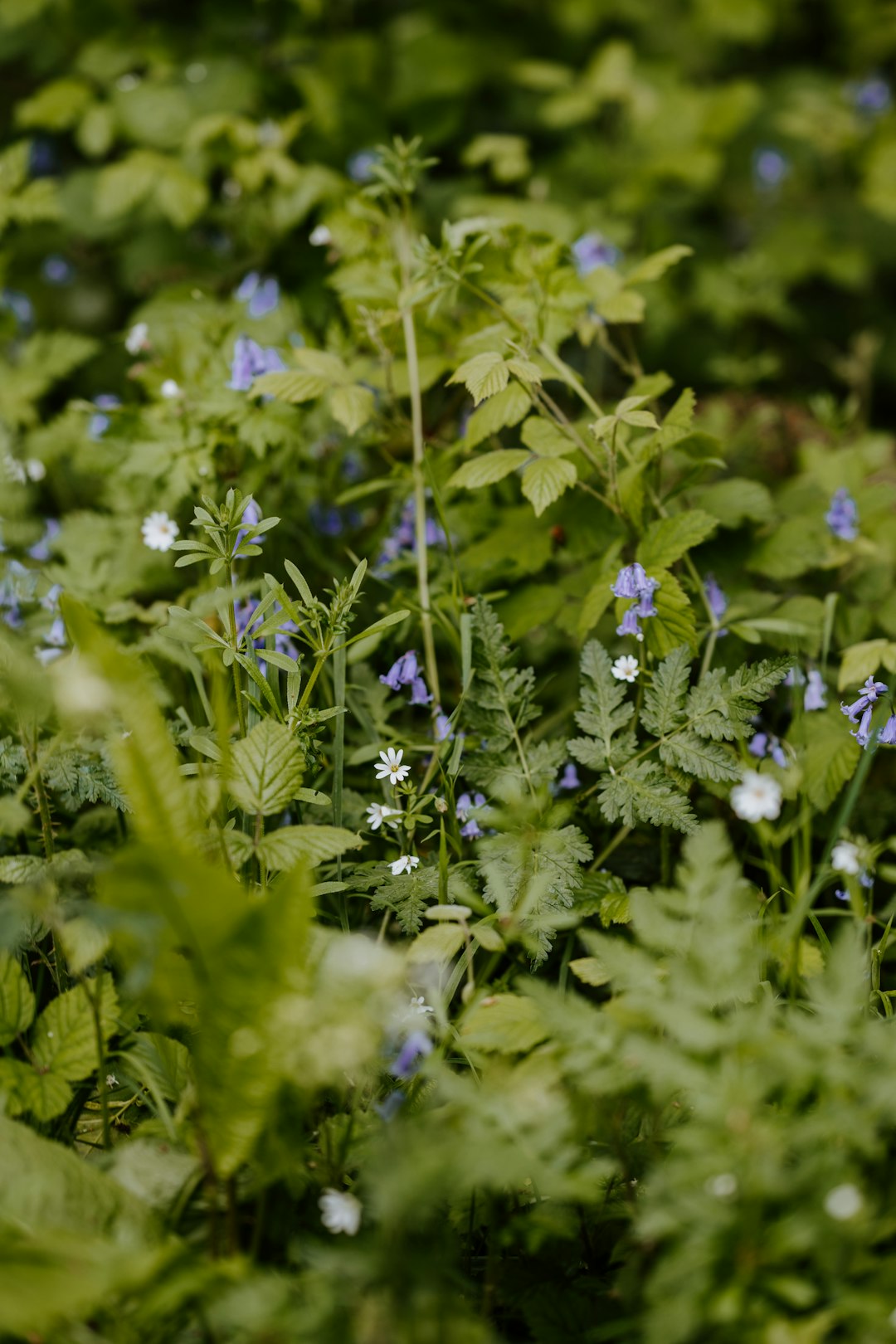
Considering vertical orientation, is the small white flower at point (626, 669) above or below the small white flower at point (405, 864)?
above

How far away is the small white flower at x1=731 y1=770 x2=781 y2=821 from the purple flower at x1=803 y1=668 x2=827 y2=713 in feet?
1.62

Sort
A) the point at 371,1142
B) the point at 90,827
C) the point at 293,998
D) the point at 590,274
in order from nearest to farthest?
the point at 293,998 < the point at 371,1142 < the point at 90,827 < the point at 590,274

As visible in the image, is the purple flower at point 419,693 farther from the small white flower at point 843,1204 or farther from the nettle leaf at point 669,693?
the small white flower at point 843,1204

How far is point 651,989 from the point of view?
1003mm

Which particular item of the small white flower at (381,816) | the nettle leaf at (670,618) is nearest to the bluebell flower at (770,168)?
the nettle leaf at (670,618)

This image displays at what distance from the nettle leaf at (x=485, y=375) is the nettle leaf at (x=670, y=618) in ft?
1.18

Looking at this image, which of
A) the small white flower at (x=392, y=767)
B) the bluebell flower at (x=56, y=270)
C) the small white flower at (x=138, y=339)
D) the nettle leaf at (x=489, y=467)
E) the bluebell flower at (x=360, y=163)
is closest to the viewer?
the small white flower at (x=392, y=767)

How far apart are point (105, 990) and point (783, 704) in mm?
1160

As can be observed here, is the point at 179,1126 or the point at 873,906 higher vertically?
the point at 179,1126

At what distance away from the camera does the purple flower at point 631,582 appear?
4.76 feet

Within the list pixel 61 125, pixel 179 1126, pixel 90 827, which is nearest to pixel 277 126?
pixel 61 125

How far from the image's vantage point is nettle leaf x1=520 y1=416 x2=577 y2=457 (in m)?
1.57

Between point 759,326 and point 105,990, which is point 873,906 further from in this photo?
point 759,326

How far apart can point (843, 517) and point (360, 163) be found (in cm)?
175
